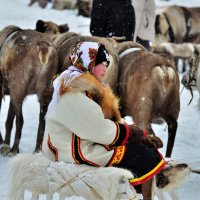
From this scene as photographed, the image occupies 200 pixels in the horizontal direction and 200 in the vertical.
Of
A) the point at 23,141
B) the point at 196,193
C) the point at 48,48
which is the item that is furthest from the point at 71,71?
the point at 23,141

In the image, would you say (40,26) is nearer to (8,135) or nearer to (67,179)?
(8,135)

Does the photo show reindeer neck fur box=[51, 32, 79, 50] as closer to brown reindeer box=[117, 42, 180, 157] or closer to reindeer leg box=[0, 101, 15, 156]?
reindeer leg box=[0, 101, 15, 156]

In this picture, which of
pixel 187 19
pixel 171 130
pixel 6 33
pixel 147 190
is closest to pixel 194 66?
pixel 171 130

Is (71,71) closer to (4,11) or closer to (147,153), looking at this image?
(147,153)

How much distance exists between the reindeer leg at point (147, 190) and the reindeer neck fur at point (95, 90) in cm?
48

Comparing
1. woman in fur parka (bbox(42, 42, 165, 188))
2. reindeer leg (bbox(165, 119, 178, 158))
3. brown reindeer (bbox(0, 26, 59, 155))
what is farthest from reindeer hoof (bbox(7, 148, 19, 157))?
woman in fur parka (bbox(42, 42, 165, 188))

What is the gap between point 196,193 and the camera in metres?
5.97

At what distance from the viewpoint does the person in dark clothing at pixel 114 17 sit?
811 centimetres

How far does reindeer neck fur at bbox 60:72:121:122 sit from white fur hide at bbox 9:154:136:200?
1.35 feet

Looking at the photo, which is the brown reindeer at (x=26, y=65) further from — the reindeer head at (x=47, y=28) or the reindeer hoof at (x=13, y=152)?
the reindeer head at (x=47, y=28)

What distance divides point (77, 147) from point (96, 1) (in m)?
4.31

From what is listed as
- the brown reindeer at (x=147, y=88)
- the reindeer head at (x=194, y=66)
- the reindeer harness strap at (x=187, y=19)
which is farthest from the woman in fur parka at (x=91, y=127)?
the reindeer harness strap at (x=187, y=19)

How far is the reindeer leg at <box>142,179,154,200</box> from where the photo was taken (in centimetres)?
426

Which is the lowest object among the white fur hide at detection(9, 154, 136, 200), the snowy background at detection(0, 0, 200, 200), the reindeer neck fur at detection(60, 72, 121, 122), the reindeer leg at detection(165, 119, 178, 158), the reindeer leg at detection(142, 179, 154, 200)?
the snowy background at detection(0, 0, 200, 200)
